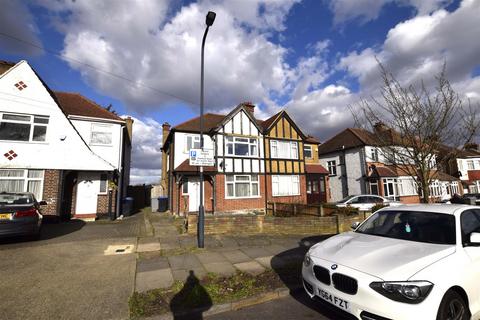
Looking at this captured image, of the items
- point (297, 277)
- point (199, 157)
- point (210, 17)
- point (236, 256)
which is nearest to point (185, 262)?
point (236, 256)

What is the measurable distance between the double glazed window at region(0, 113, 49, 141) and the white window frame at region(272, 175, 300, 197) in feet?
47.4

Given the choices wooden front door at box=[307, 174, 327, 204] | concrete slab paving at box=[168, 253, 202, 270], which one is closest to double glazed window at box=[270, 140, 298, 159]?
wooden front door at box=[307, 174, 327, 204]

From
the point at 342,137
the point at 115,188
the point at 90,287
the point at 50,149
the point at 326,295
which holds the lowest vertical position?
the point at 90,287

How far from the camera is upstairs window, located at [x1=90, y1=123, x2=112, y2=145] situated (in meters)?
14.4

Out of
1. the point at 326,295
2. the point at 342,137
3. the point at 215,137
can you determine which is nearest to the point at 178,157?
the point at 215,137

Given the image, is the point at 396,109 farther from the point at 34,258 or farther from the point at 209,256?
the point at 34,258

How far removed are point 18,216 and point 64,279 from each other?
380cm

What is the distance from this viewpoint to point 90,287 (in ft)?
14.8

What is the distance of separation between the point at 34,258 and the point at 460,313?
8605 millimetres

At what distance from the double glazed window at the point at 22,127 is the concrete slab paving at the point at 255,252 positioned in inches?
469

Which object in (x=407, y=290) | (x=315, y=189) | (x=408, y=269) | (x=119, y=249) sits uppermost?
(x=315, y=189)

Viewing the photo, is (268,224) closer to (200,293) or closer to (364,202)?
(200,293)

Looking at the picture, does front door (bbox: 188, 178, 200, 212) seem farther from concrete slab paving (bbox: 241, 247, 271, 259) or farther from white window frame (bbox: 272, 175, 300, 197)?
concrete slab paving (bbox: 241, 247, 271, 259)

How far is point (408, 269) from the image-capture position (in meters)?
2.78
